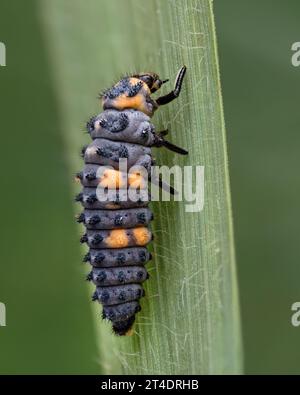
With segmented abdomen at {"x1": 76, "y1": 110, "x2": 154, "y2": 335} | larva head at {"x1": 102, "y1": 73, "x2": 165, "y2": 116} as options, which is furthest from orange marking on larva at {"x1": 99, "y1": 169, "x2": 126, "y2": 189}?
larva head at {"x1": 102, "y1": 73, "x2": 165, "y2": 116}

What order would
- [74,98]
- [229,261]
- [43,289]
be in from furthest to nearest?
Result: 1. [43,289]
2. [74,98]
3. [229,261]

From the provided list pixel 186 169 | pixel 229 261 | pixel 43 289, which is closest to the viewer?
pixel 229 261

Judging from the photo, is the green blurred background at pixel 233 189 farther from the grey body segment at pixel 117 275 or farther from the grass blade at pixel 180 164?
the grey body segment at pixel 117 275

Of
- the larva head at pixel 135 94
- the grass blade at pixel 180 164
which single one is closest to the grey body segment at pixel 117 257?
the grass blade at pixel 180 164

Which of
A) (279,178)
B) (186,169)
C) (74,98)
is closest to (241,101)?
(279,178)

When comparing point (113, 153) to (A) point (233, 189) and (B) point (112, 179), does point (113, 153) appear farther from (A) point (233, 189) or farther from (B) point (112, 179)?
(A) point (233, 189)

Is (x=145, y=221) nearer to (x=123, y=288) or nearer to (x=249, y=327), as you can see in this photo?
(x=123, y=288)

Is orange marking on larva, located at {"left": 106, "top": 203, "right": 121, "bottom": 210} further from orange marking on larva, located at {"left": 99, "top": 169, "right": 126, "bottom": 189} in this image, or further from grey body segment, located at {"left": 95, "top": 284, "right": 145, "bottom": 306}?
grey body segment, located at {"left": 95, "top": 284, "right": 145, "bottom": 306}
